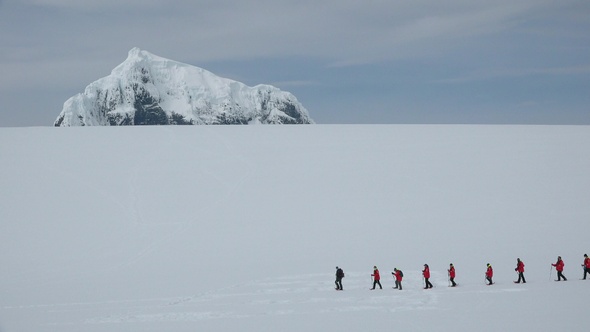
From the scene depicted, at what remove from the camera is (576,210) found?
70.3 feet

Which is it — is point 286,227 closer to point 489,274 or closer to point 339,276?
point 339,276

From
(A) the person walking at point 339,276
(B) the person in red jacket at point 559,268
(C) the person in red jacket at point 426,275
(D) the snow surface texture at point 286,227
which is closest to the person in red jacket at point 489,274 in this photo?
(D) the snow surface texture at point 286,227

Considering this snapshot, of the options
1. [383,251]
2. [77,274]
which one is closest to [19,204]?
[77,274]

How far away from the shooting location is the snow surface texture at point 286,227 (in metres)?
11.7

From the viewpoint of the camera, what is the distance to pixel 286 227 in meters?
21.0

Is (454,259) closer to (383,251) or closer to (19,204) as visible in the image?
(383,251)

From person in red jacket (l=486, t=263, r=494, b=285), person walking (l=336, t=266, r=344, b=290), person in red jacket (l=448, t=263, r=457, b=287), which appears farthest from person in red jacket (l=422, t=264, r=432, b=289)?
person walking (l=336, t=266, r=344, b=290)

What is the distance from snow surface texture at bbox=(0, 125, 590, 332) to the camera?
38.4 ft

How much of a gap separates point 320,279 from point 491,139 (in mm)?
23757

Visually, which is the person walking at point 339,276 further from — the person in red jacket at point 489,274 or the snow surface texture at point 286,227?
the person in red jacket at point 489,274

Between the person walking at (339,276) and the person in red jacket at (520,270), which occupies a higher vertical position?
the person in red jacket at (520,270)

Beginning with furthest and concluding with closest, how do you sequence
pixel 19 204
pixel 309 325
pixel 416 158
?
pixel 416 158 < pixel 19 204 < pixel 309 325

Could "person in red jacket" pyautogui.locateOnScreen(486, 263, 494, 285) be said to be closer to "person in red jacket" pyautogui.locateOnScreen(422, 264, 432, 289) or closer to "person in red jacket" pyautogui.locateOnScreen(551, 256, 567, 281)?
"person in red jacket" pyautogui.locateOnScreen(422, 264, 432, 289)

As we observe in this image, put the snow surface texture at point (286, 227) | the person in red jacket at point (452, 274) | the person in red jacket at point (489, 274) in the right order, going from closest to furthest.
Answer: the snow surface texture at point (286, 227)
the person in red jacket at point (489, 274)
the person in red jacket at point (452, 274)
